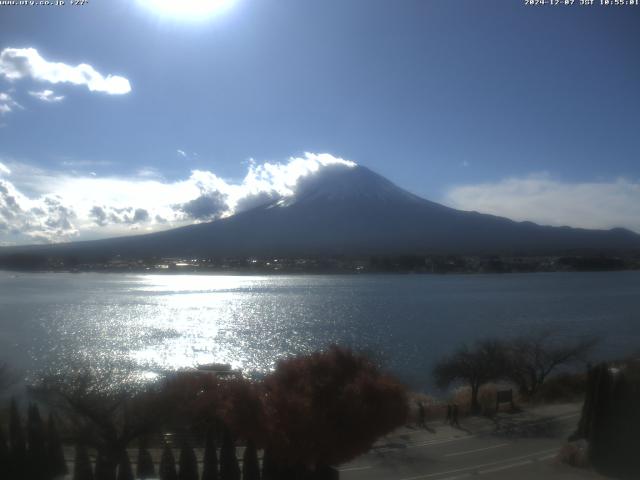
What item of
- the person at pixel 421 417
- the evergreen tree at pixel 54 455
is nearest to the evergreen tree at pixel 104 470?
the evergreen tree at pixel 54 455

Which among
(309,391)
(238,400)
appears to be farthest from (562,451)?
(238,400)

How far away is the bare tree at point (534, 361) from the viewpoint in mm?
13057

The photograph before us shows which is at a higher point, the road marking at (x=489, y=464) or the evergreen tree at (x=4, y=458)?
the evergreen tree at (x=4, y=458)

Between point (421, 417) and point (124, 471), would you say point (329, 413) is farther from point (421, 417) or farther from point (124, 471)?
point (421, 417)

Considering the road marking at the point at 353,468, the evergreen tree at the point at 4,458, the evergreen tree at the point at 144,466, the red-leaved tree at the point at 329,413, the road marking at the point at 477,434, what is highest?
the red-leaved tree at the point at 329,413

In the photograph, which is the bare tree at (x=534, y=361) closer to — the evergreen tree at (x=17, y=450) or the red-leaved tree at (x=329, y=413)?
the red-leaved tree at (x=329, y=413)

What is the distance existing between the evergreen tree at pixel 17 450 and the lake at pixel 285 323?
25.4 feet

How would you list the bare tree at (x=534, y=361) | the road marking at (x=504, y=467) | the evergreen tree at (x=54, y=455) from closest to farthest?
the evergreen tree at (x=54, y=455), the road marking at (x=504, y=467), the bare tree at (x=534, y=361)

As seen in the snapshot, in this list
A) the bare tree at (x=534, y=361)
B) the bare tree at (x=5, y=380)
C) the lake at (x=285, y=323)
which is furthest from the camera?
the lake at (x=285, y=323)

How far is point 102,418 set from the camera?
6879 millimetres

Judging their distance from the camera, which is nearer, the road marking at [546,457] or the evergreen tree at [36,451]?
the evergreen tree at [36,451]

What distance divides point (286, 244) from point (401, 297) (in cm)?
3137

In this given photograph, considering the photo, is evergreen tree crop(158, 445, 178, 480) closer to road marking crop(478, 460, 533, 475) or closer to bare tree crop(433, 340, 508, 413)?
road marking crop(478, 460, 533, 475)

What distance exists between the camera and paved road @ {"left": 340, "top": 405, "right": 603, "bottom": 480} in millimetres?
6625
